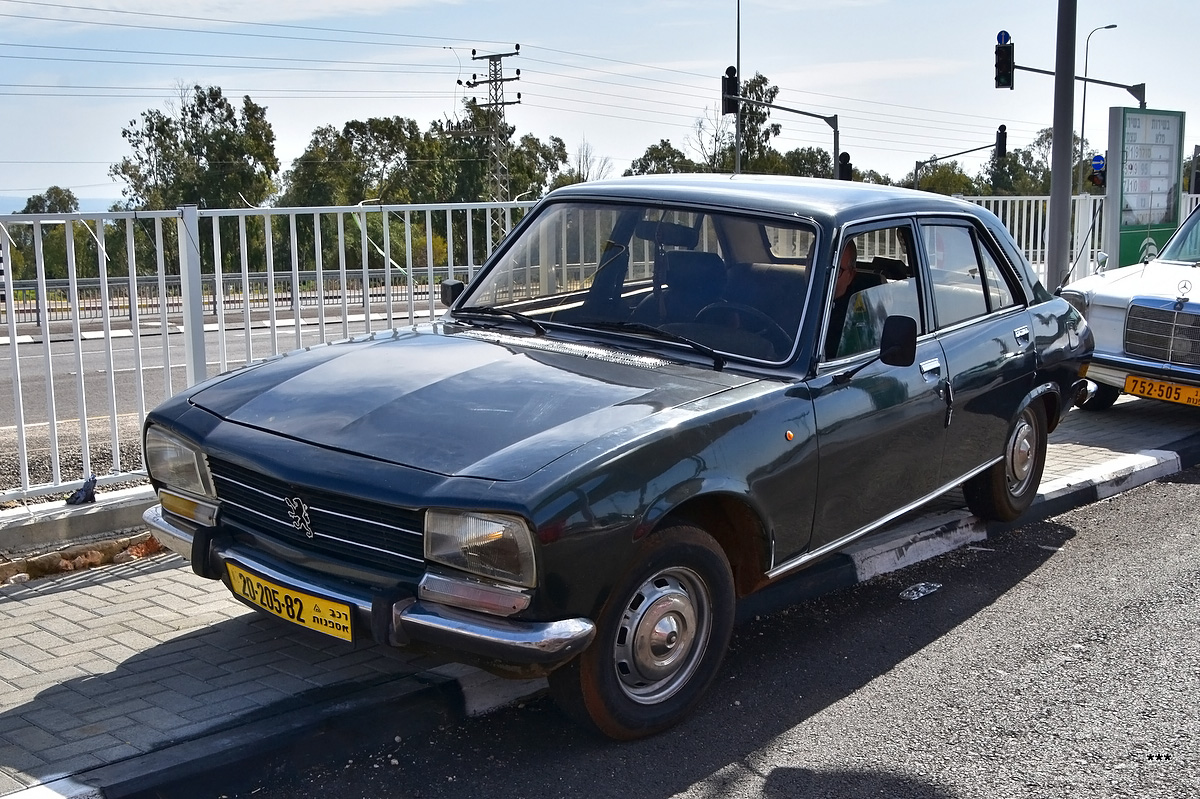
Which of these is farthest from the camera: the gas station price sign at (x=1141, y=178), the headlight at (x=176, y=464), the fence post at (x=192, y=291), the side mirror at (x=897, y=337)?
the gas station price sign at (x=1141, y=178)

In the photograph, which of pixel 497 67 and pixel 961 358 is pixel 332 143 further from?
pixel 961 358

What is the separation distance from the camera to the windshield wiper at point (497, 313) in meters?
5.16

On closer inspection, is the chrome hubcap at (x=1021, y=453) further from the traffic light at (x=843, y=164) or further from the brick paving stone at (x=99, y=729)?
the traffic light at (x=843, y=164)

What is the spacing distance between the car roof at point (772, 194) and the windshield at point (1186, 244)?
18.5 feet

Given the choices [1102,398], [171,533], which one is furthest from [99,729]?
[1102,398]

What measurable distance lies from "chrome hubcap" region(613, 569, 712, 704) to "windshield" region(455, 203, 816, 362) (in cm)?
104

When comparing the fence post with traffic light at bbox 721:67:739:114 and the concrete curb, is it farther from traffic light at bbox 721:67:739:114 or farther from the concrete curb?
traffic light at bbox 721:67:739:114

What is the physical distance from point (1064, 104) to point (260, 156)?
6984cm

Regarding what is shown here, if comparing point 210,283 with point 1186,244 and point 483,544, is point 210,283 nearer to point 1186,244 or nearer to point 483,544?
point 483,544

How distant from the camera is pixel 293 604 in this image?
155 inches

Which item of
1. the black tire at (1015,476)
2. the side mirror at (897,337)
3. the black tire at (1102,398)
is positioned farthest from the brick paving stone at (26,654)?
the black tire at (1102,398)

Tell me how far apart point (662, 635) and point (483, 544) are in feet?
2.69

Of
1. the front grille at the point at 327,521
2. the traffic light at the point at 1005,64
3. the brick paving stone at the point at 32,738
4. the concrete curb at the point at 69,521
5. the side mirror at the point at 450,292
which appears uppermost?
the traffic light at the point at 1005,64

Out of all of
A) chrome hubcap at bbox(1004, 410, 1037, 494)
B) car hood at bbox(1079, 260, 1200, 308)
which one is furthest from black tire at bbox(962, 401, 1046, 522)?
car hood at bbox(1079, 260, 1200, 308)
